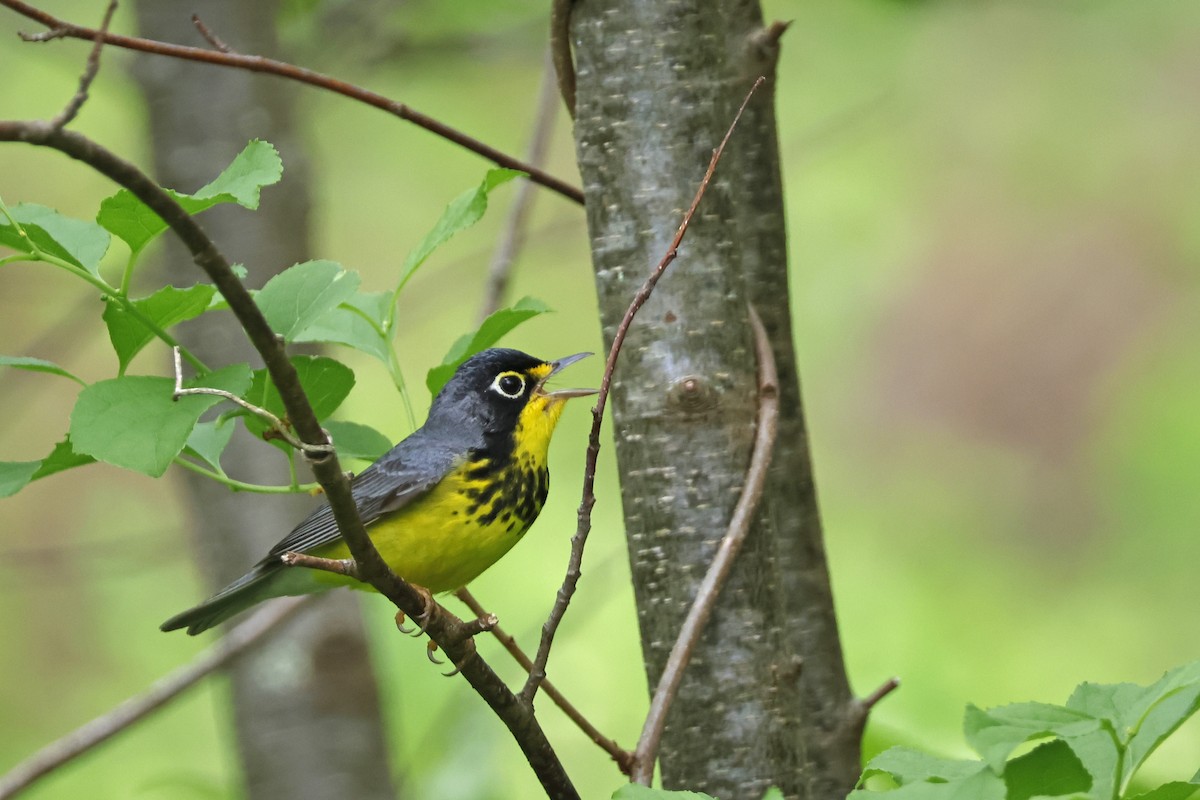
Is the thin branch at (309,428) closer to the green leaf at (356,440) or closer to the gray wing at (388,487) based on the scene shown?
the green leaf at (356,440)

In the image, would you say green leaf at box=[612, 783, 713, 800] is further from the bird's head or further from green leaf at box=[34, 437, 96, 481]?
the bird's head

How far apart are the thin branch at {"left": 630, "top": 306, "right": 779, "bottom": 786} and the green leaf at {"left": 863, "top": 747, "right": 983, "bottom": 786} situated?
0.58 metres

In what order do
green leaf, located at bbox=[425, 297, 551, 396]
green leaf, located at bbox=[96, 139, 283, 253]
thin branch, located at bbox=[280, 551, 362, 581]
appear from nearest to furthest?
thin branch, located at bbox=[280, 551, 362, 581] → green leaf, located at bbox=[96, 139, 283, 253] → green leaf, located at bbox=[425, 297, 551, 396]

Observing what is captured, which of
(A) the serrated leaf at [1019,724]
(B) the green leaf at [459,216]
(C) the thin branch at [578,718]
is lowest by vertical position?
(C) the thin branch at [578,718]

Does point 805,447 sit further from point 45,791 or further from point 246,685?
point 45,791

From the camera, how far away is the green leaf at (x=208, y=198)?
162 cm

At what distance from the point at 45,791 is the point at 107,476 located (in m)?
1.95

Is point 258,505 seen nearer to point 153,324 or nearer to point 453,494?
point 453,494

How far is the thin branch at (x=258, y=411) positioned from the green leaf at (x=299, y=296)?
0.13m

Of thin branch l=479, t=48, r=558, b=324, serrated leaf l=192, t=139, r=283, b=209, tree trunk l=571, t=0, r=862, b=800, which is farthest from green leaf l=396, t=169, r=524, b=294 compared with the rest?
thin branch l=479, t=48, r=558, b=324

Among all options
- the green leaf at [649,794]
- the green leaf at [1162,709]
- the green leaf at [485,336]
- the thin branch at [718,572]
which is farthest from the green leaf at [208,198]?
the green leaf at [1162,709]

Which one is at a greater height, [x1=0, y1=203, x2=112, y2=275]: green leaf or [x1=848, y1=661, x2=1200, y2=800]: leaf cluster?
[x1=0, y1=203, x2=112, y2=275]: green leaf

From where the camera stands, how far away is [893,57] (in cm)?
736

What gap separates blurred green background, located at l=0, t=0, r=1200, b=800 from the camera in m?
6.92
